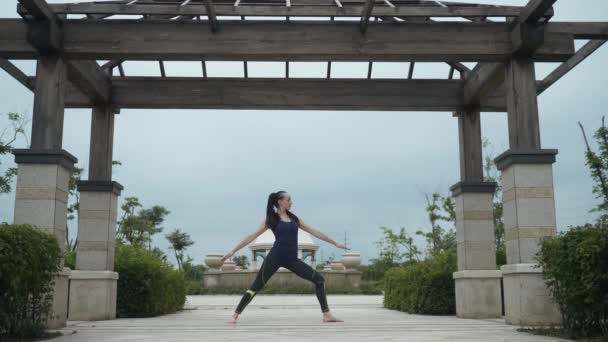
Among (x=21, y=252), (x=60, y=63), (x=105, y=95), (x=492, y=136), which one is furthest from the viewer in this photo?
(x=492, y=136)

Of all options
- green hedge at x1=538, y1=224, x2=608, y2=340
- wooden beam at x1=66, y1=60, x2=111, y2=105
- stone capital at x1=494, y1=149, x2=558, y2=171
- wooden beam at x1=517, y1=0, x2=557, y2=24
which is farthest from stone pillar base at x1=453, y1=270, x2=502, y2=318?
wooden beam at x1=66, y1=60, x2=111, y2=105

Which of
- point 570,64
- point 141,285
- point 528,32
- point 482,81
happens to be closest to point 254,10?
point 528,32

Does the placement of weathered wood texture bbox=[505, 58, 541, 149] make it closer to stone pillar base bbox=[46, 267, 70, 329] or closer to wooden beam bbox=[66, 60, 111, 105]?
stone pillar base bbox=[46, 267, 70, 329]

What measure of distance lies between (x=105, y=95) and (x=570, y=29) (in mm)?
7961

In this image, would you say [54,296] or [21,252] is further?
[54,296]

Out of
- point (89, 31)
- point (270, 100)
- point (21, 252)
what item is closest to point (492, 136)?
point (270, 100)

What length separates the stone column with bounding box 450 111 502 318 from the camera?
10.6 meters

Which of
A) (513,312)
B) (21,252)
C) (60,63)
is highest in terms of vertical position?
(60,63)

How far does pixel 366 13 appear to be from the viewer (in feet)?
28.7

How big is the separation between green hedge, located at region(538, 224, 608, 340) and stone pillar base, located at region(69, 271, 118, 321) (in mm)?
6814

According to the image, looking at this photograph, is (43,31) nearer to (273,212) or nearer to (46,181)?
(46,181)

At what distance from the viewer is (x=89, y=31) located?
9.16m

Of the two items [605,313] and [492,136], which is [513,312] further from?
[492,136]

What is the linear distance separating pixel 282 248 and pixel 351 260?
60.8 feet
